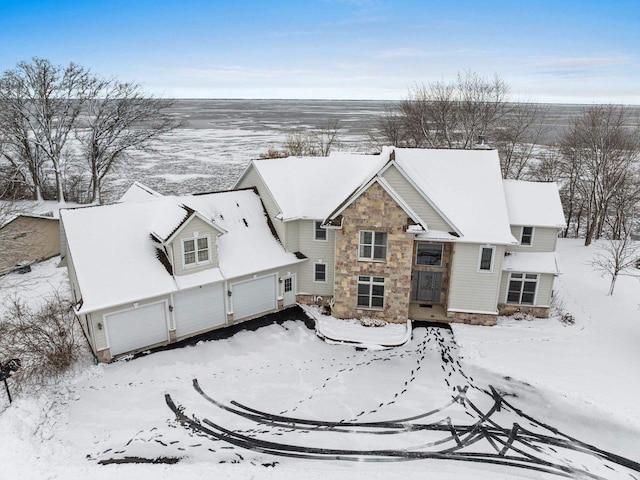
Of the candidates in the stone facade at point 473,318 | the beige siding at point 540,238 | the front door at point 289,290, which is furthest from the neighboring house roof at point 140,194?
the beige siding at point 540,238

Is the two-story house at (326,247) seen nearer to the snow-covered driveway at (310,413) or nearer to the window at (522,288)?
the window at (522,288)

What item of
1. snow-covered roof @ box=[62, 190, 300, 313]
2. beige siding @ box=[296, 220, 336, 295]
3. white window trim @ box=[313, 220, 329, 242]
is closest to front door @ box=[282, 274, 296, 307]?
beige siding @ box=[296, 220, 336, 295]

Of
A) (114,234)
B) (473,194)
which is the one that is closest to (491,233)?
(473,194)

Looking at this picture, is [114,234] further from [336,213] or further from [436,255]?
[436,255]

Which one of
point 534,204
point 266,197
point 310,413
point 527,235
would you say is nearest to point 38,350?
point 310,413

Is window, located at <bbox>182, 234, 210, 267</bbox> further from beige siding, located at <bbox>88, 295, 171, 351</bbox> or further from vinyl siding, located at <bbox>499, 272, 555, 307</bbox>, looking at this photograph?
vinyl siding, located at <bbox>499, 272, 555, 307</bbox>

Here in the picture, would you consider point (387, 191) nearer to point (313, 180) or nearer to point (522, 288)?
point (313, 180)
